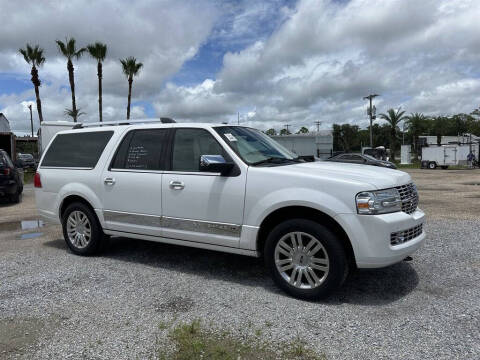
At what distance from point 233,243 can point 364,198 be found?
147cm

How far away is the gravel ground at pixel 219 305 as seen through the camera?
120 inches

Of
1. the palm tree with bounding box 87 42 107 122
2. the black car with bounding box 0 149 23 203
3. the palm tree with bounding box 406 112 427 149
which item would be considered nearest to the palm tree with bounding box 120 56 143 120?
the palm tree with bounding box 87 42 107 122

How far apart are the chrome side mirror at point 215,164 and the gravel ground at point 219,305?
1250 mm

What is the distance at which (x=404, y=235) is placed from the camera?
3.80 m

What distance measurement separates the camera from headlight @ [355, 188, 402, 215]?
11.8ft

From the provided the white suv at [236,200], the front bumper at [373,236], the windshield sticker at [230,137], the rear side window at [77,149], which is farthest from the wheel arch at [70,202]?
the front bumper at [373,236]

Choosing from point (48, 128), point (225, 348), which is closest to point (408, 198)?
point (225, 348)

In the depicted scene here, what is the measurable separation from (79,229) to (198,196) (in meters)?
2.20

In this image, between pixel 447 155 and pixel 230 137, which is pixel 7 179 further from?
pixel 447 155

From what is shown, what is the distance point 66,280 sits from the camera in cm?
458

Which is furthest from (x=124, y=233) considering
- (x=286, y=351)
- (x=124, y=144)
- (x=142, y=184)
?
(x=286, y=351)

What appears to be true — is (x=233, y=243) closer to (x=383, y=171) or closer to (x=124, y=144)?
(x=383, y=171)

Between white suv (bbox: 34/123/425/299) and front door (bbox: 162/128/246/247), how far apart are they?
0.01 m

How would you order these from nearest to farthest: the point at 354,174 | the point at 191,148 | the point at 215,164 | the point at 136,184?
the point at 354,174 → the point at 215,164 → the point at 191,148 → the point at 136,184
